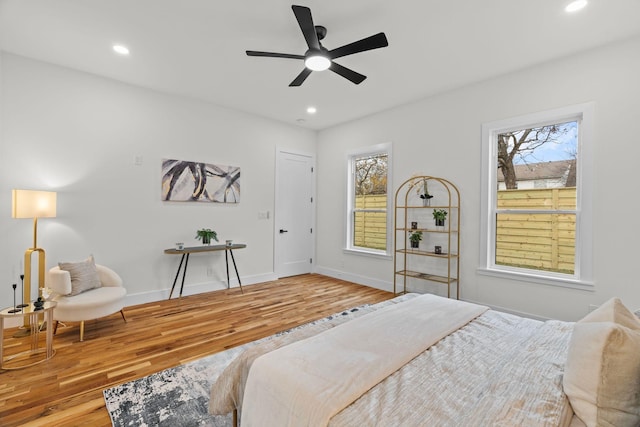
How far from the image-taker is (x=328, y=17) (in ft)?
8.26

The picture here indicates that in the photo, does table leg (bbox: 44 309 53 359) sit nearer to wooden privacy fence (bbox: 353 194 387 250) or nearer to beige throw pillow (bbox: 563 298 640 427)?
beige throw pillow (bbox: 563 298 640 427)

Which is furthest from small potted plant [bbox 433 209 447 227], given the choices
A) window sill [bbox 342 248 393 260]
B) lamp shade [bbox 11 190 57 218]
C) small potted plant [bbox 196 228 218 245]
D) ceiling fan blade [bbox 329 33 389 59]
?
lamp shade [bbox 11 190 57 218]

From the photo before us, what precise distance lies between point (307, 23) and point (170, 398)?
2827 millimetres

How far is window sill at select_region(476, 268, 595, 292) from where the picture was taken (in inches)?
117

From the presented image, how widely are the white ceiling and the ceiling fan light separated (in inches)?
11.7

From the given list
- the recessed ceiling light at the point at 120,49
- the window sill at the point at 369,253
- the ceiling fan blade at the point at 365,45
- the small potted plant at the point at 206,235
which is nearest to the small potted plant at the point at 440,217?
the window sill at the point at 369,253

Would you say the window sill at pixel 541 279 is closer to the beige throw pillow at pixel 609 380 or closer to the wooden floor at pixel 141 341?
the wooden floor at pixel 141 341

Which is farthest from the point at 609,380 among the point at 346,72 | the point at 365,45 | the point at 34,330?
the point at 34,330

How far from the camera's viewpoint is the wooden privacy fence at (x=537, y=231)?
317cm

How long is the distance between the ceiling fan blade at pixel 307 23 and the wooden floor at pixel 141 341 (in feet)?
9.15

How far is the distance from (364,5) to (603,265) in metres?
3.29

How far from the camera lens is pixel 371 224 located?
5176 mm

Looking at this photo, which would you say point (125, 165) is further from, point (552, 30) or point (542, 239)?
point (542, 239)

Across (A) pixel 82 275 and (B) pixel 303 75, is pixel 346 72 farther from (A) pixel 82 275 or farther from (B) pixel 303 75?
(A) pixel 82 275
